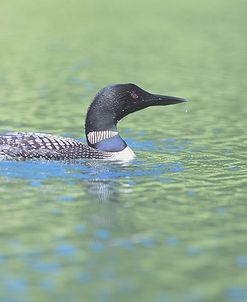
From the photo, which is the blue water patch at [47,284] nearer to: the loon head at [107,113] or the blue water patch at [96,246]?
the blue water patch at [96,246]

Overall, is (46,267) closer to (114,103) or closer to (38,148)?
(38,148)

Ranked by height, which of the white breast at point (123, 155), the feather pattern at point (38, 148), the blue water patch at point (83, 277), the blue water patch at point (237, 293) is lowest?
the blue water patch at point (237, 293)

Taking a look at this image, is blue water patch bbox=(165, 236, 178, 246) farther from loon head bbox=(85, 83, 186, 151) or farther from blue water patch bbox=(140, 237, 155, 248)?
loon head bbox=(85, 83, 186, 151)

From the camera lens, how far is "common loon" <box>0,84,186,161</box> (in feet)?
30.9

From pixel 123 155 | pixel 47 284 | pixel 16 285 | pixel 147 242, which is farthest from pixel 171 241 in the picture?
pixel 123 155

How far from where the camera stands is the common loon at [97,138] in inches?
371

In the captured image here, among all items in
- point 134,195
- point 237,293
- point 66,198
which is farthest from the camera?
point 134,195

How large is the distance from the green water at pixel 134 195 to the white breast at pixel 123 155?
289mm

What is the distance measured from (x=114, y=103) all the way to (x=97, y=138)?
0.42m

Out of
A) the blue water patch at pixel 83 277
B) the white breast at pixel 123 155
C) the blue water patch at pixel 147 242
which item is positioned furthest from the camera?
the white breast at pixel 123 155

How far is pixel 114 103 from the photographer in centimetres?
1018

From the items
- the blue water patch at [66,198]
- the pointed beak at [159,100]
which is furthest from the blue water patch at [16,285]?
the pointed beak at [159,100]

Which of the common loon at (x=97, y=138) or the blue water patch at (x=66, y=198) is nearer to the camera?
the blue water patch at (x=66, y=198)

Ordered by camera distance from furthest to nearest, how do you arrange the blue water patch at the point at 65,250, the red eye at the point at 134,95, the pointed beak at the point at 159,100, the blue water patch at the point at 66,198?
the pointed beak at the point at 159,100 < the red eye at the point at 134,95 < the blue water patch at the point at 66,198 < the blue water patch at the point at 65,250
